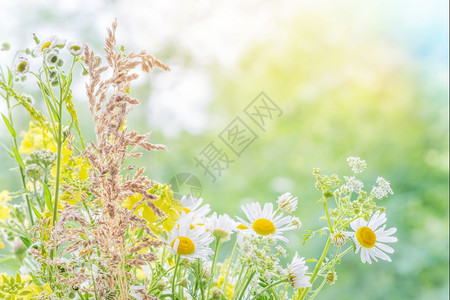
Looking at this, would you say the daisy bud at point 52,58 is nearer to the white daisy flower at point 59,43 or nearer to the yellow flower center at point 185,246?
the white daisy flower at point 59,43

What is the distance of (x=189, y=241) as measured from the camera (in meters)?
0.45

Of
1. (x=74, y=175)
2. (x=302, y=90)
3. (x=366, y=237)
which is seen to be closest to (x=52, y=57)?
(x=74, y=175)

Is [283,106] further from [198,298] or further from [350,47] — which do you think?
Answer: [198,298]

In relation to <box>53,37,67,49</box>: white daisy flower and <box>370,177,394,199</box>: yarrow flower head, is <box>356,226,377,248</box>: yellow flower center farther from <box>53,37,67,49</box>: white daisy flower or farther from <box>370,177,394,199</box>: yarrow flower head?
<box>53,37,67,49</box>: white daisy flower

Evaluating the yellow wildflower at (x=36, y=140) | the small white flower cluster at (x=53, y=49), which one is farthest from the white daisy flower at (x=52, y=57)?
the yellow wildflower at (x=36, y=140)

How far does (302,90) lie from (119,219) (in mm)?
2336

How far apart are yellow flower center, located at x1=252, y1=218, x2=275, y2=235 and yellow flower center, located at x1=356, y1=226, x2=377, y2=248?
3.4 inches

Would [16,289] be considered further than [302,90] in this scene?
No

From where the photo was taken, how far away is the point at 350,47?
2.71 meters

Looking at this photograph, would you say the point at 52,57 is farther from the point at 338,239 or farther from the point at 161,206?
the point at 338,239

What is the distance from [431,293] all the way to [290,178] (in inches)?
34.6

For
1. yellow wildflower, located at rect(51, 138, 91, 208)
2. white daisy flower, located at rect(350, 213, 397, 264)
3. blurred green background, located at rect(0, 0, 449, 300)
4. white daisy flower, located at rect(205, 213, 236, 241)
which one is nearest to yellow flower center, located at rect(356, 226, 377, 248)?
white daisy flower, located at rect(350, 213, 397, 264)

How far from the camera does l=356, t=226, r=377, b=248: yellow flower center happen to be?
18.8 inches

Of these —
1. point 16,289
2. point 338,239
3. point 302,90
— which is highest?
point 302,90
